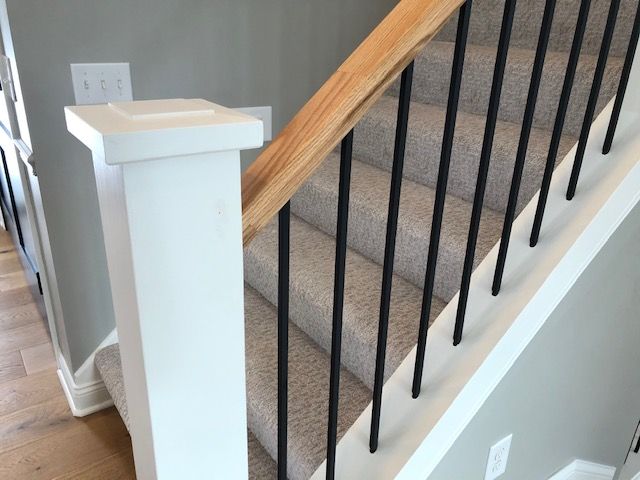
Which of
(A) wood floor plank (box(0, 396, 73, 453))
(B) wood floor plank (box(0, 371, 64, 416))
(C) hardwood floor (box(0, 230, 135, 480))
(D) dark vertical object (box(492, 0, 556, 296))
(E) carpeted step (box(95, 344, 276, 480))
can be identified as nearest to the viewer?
(D) dark vertical object (box(492, 0, 556, 296))

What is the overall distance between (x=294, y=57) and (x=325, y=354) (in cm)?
107

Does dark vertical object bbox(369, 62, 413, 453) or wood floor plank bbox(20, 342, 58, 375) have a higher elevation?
dark vertical object bbox(369, 62, 413, 453)

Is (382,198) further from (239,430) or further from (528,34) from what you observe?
(239,430)

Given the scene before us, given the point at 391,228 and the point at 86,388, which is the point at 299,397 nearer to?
the point at 391,228

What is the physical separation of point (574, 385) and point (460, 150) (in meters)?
0.71

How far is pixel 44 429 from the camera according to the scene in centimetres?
178

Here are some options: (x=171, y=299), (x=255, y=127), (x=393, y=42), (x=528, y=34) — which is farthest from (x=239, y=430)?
(x=528, y=34)

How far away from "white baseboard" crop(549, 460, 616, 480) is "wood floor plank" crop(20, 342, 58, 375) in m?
1.91

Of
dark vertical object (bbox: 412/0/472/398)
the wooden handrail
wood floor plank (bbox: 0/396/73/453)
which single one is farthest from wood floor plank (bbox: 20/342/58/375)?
the wooden handrail

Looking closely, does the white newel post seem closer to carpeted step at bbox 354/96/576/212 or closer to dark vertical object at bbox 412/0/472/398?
dark vertical object at bbox 412/0/472/398

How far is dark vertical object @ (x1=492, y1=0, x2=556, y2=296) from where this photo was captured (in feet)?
3.01

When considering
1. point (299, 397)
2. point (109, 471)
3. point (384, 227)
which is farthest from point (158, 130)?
point (109, 471)

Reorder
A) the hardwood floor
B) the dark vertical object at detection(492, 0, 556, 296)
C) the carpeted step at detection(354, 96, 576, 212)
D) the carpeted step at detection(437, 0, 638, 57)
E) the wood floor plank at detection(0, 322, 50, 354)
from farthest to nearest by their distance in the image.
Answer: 1. the wood floor plank at detection(0, 322, 50, 354)
2. the hardwood floor
3. the carpeted step at detection(437, 0, 638, 57)
4. the carpeted step at detection(354, 96, 576, 212)
5. the dark vertical object at detection(492, 0, 556, 296)

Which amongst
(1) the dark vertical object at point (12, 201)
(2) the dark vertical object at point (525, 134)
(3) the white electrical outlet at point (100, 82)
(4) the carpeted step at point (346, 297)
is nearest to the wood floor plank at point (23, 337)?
(1) the dark vertical object at point (12, 201)
